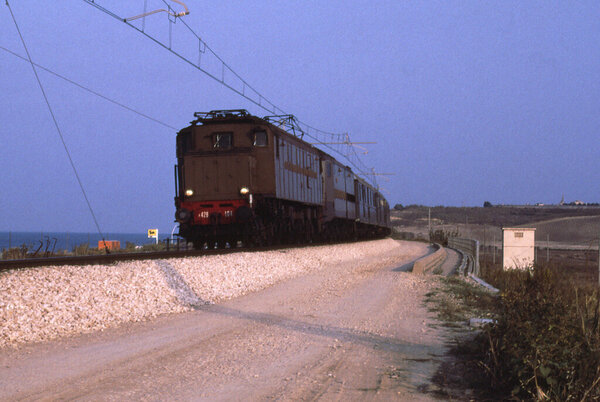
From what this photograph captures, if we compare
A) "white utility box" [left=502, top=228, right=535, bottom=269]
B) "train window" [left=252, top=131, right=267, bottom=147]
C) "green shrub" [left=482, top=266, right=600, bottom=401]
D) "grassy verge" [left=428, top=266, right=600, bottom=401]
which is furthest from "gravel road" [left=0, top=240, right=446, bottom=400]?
"white utility box" [left=502, top=228, right=535, bottom=269]

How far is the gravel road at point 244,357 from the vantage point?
16.7ft

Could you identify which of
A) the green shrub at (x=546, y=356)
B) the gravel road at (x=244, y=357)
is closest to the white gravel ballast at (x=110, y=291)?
the gravel road at (x=244, y=357)

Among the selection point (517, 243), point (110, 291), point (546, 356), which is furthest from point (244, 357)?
point (517, 243)

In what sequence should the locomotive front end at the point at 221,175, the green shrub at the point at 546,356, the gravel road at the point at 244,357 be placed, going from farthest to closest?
the locomotive front end at the point at 221,175 → the gravel road at the point at 244,357 → the green shrub at the point at 546,356

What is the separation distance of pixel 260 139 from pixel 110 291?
11246 mm

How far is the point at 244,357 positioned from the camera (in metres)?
6.38

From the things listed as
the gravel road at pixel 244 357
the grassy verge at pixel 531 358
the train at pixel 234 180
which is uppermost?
the train at pixel 234 180

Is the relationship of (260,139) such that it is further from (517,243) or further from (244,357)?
(517,243)

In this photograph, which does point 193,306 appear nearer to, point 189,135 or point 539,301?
point 539,301

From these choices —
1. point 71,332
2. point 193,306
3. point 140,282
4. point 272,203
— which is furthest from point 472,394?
point 272,203

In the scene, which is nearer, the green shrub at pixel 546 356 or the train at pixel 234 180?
the green shrub at pixel 546 356

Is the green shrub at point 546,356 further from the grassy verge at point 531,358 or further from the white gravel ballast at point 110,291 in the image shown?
the white gravel ballast at point 110,291

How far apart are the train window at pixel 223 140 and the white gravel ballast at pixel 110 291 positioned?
578 cm

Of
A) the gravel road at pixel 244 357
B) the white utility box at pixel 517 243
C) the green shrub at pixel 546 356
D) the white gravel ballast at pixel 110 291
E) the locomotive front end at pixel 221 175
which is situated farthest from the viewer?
the white utility box at pixel 517 243
